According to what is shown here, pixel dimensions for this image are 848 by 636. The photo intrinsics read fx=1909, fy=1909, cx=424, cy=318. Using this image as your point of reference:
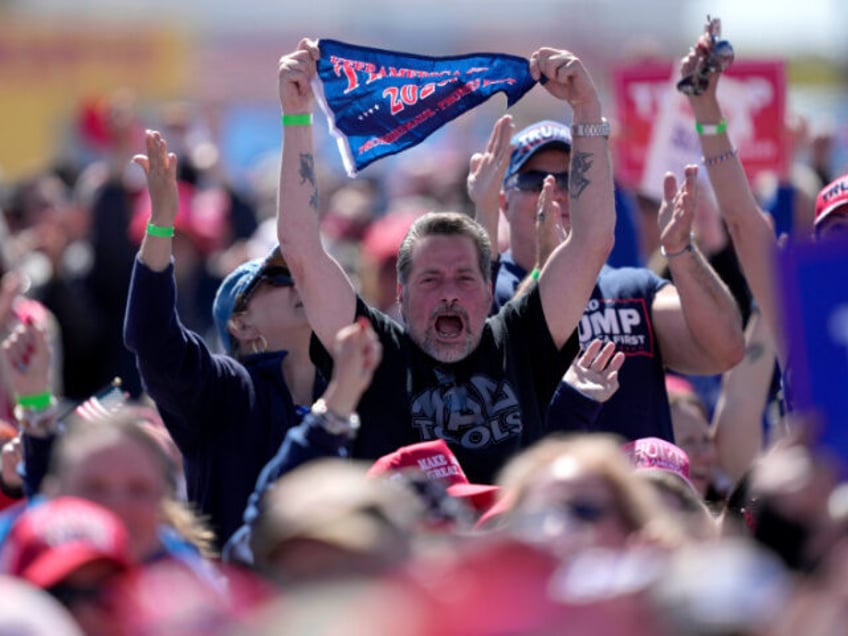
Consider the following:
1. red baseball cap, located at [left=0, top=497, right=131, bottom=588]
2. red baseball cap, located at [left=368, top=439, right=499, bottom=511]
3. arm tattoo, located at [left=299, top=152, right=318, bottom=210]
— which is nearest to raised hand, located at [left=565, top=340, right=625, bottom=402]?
red baseball cap, located at [left=368, top=439, right=499, bottom=511]

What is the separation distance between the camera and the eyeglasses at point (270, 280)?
5.94 metres

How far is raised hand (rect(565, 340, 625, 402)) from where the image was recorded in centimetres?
536

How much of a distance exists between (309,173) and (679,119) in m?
3.03

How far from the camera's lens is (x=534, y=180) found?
21.4 ft

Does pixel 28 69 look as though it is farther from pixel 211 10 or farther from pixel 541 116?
pixel 211 10

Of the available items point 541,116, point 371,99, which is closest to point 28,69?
point 541,116

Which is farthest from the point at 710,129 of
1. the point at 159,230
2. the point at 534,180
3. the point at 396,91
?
the point at 159,230

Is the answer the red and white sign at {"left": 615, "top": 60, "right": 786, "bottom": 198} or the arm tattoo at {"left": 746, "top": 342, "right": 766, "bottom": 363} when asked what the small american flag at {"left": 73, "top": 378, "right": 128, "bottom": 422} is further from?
the red and white sign at {"left": 615, "top": 60, "right": 786, "bottom": 198}

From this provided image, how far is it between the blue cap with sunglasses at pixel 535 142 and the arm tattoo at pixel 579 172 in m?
0.74

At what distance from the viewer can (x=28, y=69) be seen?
23188mm

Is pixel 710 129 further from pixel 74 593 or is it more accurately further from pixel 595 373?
pixel 74 593

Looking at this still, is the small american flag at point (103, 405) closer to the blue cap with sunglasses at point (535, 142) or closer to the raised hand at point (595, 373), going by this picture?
the raised hand at point (595, 373)

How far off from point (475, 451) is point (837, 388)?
4.81ft

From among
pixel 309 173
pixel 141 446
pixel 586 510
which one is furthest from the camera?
pixel 309 173
